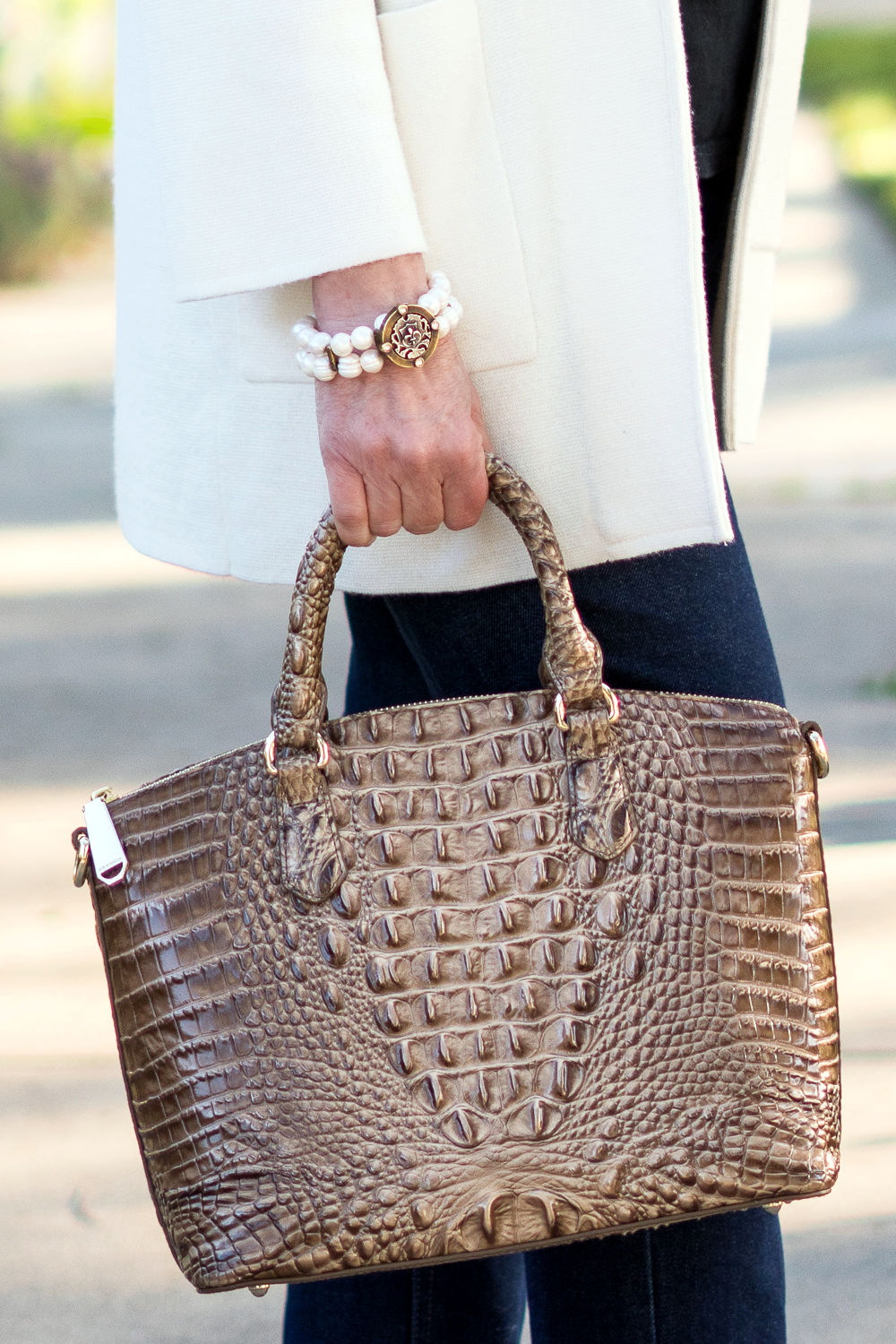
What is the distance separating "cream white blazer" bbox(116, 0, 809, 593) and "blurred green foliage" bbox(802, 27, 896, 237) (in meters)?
7.46

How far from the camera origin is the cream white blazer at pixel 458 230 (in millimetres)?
988

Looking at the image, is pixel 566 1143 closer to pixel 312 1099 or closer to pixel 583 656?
pixel 312 1099

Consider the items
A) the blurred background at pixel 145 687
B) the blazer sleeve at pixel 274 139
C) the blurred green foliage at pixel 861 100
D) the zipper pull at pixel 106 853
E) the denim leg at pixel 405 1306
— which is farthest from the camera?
the blurred green foliage at pixel 861 100

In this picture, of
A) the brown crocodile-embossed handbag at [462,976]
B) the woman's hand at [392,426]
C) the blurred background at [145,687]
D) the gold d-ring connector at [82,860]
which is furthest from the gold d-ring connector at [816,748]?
the blurred background at [145,687]

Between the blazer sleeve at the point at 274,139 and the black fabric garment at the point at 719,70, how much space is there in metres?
0.30

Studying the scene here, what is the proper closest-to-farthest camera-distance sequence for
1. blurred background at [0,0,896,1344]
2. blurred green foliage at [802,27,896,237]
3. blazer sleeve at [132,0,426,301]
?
blazer sleeve at [132,0,426,301], blurred background at [0,0,896,1344], blurred green foliage at [802,27,896,237]

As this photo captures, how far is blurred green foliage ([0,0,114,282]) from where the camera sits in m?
7.98

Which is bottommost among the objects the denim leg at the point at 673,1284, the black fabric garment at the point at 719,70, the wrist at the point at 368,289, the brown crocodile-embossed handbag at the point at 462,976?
the denim leg at the point at 673,1284

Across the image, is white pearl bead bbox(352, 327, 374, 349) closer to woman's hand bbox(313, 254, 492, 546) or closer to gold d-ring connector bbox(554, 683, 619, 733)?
woman's hand bbox(313, 254, 492, 546)

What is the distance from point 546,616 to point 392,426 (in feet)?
0.58

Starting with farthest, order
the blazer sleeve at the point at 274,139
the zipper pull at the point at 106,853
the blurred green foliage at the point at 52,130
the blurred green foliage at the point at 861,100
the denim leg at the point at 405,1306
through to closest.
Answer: the blurred green foliage at the point at 861,100
the blurred green foliage at the point at 52,130
the denim leg at the point at 405,1306
the zipper pull at the point at 106,853
the blazer sleeve at the point at 274,139

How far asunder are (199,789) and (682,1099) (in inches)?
15.6

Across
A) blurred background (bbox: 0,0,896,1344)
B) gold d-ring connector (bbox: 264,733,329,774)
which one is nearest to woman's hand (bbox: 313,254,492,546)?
gold d-ring connector (bbox: 264,733,329,774)

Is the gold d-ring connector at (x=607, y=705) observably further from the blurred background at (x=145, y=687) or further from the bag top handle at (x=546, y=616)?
the blurred background at (x=145, y=687)
